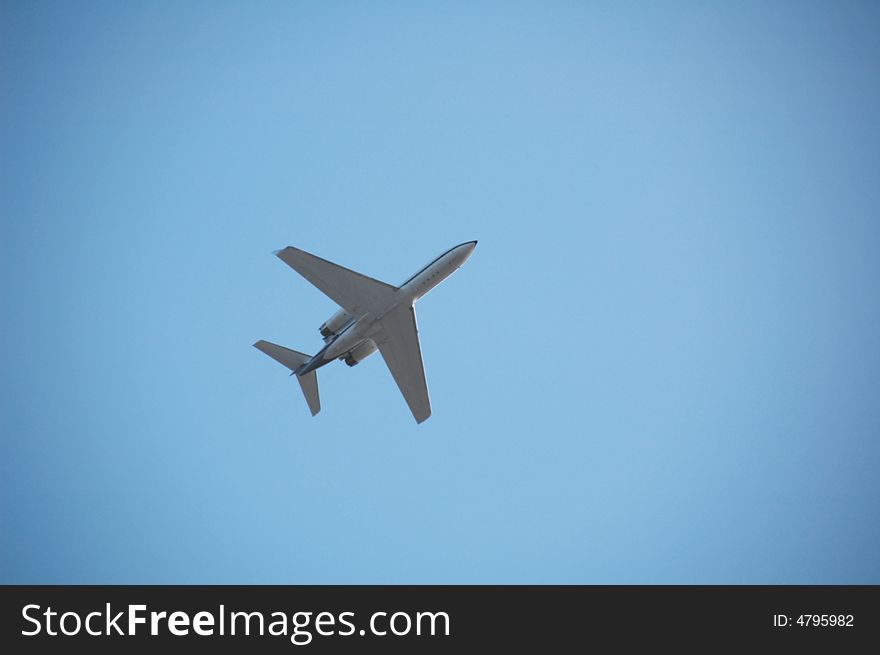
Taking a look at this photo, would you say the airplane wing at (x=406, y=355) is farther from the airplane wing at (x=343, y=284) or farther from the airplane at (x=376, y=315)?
the airplane wing at (x=343, y=284)

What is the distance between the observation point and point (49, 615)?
15.5 metres

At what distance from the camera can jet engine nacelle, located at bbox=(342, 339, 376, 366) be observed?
93.0 ft

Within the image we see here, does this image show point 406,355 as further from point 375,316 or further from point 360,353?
point 375,316

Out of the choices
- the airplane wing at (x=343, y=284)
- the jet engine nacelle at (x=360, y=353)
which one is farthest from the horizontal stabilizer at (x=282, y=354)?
the airplane wing at (x=343, y=284)

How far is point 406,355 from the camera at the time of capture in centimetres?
2825

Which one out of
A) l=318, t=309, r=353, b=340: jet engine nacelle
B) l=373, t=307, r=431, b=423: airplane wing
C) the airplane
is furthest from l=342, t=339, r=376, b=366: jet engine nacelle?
l=318, t=309, r=353, b=340: jet engine nacelle

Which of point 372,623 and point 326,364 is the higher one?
point 326,364

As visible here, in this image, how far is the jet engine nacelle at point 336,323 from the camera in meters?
27.6

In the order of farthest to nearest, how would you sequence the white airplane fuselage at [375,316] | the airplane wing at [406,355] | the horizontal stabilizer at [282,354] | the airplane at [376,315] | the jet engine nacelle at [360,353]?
1. the horizontal stabilizer at [282,354]
2. the jet engine nacelle at [360,353]
3. the airplane wing at [406,355]
4. the airplane at [376,315]
5. the white airplane fuselage at [375,316]

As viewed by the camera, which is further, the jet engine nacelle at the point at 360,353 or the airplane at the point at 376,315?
the jet engine nacelle at the point at 360,353

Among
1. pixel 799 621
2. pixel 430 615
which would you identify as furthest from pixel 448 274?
pixel 799 621

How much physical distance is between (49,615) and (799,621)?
699 inches

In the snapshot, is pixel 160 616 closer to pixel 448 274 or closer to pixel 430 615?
pixel 430 615

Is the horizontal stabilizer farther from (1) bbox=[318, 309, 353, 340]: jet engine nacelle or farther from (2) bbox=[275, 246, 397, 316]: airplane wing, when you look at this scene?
(2) bbox=[275, 246, 397, 316]: airplane wing
